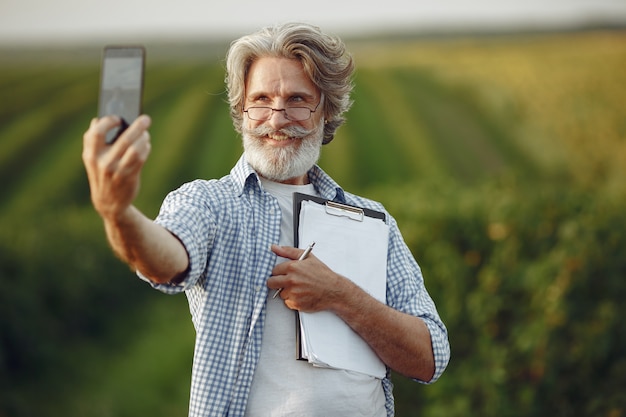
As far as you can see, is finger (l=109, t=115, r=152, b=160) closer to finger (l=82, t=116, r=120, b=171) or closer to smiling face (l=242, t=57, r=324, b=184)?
finger (l=82, t=116, r=120, b=171)

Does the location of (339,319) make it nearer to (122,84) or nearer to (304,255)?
(304,255)

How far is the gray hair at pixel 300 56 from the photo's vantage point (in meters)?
2.41

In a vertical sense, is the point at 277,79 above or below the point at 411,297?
above

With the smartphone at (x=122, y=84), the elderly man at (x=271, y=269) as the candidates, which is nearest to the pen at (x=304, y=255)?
the elderly man at (x=271, y=269)

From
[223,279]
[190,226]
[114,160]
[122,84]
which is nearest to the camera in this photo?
[114,160]

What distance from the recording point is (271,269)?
2209mm

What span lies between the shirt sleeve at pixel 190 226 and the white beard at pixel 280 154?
9.2 inches

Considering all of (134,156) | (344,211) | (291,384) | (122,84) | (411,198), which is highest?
(122,84)

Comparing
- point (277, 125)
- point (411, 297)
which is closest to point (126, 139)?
point (277, 125)

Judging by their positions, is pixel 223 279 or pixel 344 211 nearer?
pixel 223 279

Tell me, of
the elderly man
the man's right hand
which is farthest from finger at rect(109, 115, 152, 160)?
the elderly man

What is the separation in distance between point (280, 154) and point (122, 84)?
27.2 inches

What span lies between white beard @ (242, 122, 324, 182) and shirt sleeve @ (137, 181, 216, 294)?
0.23 m

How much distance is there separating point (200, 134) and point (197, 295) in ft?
17.0
